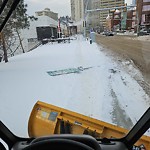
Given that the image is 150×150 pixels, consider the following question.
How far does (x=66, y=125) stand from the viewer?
194 centimetres

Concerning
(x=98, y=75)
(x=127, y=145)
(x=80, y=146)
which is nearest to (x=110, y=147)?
(x=127, y=145)

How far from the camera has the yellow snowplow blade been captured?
67.2 inches

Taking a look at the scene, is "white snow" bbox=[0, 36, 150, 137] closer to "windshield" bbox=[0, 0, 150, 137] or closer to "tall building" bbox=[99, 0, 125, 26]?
"windshield" bbox=[0, 0, 150, 137]

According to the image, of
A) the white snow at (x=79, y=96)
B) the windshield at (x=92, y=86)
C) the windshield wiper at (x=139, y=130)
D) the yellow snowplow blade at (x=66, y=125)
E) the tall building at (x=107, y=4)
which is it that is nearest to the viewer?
the windshield wiper at (x=139, y=130)

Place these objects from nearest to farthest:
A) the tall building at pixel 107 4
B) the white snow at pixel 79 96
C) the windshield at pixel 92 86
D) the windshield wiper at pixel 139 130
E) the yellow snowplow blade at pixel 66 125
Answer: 1. the windshield wiper at pixel 139 130
2. the tall building at pixel 107 4
3. the yellow snowplow blade at pixel 66 125
4. the windshield at pixel 92 86
5. the white snow at pixel 79 96

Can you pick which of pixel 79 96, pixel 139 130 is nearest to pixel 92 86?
pixel 79 96

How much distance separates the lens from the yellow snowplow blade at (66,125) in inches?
67.2

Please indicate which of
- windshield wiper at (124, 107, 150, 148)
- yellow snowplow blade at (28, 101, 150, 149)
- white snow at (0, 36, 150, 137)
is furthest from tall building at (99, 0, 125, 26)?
white snow at (0, 36, 150, 137)

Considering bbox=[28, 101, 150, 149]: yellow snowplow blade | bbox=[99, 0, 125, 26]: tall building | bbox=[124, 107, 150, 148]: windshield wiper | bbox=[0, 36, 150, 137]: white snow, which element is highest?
bbox=[99, 0, 125, 26]: tall building

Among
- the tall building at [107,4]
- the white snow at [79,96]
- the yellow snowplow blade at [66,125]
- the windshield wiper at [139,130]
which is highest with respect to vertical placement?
the tall building at [107,4]

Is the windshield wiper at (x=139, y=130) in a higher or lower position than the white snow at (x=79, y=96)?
higher

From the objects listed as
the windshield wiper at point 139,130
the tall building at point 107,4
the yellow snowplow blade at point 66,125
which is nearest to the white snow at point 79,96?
the yellow snowplow blade at point 66,125

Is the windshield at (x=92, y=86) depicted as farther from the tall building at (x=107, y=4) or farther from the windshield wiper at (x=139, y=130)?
the windshield wiper at (x=139, y=130)

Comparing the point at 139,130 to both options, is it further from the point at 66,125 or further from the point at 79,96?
the point at 79,96
